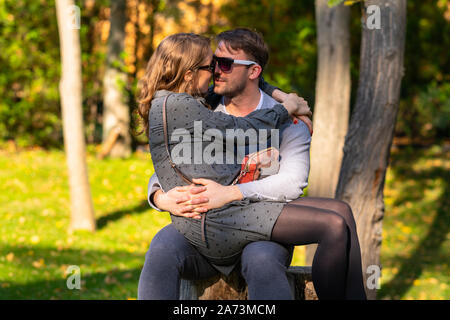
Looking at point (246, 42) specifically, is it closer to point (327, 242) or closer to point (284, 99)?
point (284, 99)

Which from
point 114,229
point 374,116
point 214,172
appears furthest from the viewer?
point 114,229

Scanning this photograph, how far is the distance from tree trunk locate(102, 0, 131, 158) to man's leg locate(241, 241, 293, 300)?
10.3 meters

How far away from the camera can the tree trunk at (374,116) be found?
4.93 meters

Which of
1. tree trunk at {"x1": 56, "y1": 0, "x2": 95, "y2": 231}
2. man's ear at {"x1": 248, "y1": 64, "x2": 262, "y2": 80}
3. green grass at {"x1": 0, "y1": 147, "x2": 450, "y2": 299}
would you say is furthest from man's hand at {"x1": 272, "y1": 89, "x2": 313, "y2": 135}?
tree trunk at {"x1": 56, "y1": 0, "x2": 95, "y2": 231}

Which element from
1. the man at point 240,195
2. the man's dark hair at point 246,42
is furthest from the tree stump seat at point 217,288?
the man's dark hair at point 246,42

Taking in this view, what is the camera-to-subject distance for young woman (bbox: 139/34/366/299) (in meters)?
3.08

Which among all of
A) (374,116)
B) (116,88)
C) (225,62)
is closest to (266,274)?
(225,62)

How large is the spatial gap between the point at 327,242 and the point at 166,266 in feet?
2.78

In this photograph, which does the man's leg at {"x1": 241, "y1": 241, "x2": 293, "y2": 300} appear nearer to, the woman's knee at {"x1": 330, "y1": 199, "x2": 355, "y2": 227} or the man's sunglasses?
the woman's knee at {"x1": 330, "y1": 199, "x2": 355, "y2": 227}

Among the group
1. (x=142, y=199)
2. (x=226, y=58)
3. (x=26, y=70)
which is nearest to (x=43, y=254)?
(x=142, y=199)

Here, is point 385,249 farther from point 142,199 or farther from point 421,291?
point 142,199

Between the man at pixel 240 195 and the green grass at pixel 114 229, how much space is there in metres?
2.45

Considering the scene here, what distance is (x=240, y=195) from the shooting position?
3.15 m

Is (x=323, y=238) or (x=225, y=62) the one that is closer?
(x=323, y=238)
